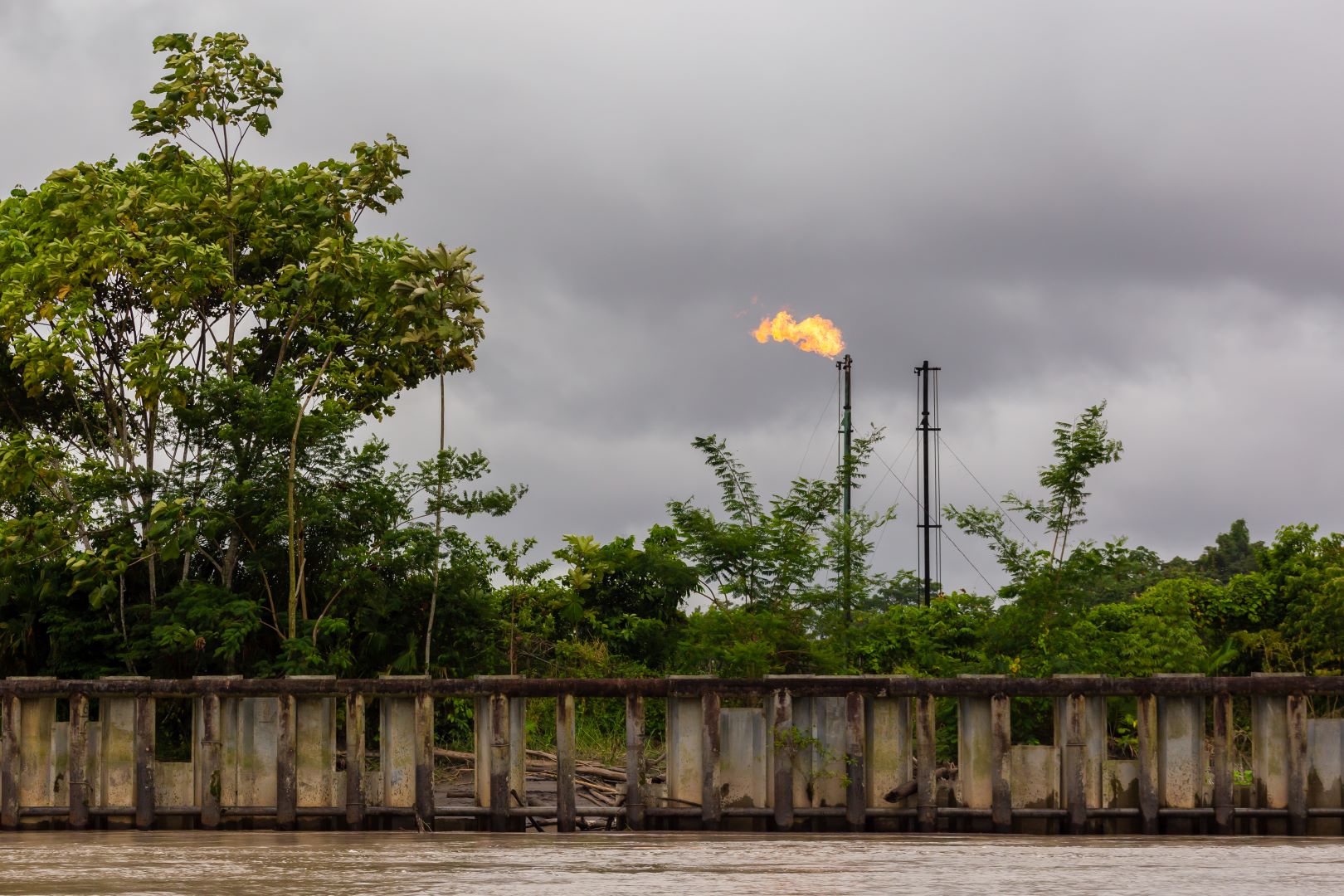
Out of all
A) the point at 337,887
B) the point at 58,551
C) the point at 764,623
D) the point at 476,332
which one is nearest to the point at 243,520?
the point at 58,551

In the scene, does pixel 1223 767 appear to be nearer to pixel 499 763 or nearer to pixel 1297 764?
pixel 1297 764

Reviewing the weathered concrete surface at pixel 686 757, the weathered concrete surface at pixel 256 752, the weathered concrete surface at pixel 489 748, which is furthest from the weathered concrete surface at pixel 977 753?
the weathered concrete surface at pixel 256 752

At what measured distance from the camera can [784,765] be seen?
913 inches

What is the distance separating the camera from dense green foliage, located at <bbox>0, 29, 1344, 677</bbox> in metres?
29.5

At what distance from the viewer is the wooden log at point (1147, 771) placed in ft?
76.3

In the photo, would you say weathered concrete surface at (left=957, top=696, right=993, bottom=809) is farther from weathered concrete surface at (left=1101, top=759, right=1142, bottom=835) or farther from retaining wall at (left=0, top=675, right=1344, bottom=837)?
weathered concrete surface at (left=1101, top=759, right=1142, bottom=835)

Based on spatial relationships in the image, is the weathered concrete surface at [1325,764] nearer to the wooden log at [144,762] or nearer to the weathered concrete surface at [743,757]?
the weathered concrete surface at [743,757]

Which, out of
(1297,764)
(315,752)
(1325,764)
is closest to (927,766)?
(1297,764)

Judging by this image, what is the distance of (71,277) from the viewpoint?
3306 centimetres

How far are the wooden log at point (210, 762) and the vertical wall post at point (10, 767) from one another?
3.42 ft

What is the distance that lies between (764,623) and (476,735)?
Answer: 6415mm

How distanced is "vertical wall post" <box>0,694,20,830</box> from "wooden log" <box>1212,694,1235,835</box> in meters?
18.1

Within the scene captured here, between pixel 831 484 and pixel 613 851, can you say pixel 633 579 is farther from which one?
pixel 613 851

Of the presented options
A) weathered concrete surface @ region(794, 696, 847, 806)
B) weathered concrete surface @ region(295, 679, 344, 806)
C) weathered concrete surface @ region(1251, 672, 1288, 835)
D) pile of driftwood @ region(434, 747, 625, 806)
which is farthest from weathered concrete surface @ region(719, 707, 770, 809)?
weathered concrete surface @ region(1251, 672, 1288, 835)
